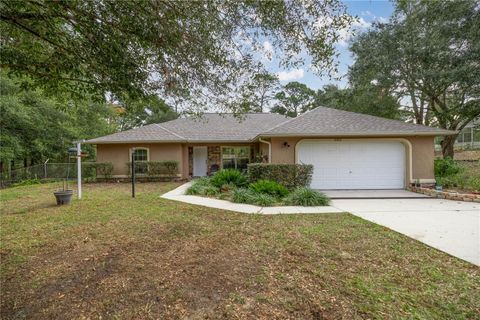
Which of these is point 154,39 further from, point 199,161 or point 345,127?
point 199,161

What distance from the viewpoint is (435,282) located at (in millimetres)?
3201

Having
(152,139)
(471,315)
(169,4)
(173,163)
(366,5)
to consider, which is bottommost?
(471,315)

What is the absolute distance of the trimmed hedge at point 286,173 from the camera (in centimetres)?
970

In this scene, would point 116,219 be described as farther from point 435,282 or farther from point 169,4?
point 435,282

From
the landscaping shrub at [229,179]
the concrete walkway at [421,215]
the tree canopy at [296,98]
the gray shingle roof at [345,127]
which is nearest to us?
the concrete walkway at [421,215]

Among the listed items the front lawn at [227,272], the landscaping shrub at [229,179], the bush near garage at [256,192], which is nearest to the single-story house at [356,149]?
the landscaping shrub at [229,179]

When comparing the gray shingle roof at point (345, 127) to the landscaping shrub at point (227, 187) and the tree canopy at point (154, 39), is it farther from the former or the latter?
the tree canopy at point (154, 39)

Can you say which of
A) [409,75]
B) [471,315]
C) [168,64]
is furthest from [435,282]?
[409,75]

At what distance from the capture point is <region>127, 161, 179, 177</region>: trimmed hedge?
14594 millimetres

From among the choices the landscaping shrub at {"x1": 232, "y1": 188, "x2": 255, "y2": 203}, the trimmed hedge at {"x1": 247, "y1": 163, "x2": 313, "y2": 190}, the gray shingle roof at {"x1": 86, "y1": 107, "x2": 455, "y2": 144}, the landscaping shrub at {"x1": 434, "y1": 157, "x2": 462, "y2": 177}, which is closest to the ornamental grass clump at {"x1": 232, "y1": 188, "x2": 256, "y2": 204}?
the landscaping shrub at {"x1": 232, "y1": 188, "x2": 255, "y2": 203}

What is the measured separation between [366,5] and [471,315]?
430cm

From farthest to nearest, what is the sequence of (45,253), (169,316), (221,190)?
(221,190), (45,253), (169,316)

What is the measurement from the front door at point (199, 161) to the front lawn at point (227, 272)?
10724 millimetres

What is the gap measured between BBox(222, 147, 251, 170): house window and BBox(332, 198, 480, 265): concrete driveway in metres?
8.62
